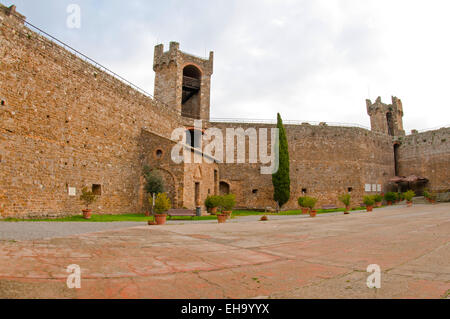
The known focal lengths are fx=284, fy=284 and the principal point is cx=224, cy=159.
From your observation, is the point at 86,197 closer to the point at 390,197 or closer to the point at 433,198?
the point at 390,197

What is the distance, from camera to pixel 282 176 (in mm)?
25094

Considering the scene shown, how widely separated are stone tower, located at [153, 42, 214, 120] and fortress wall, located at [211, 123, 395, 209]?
3.47 m

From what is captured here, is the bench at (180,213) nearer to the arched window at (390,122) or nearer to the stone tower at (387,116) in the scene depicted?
the stone tower at (387,116)

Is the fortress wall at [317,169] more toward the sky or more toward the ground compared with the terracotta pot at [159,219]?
more toward the sky

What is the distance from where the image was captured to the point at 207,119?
27125mm

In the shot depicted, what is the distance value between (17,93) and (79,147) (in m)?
3.52

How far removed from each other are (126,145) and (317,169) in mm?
18471

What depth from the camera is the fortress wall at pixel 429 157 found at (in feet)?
95.0

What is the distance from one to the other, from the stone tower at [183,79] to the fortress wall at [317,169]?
347 cm

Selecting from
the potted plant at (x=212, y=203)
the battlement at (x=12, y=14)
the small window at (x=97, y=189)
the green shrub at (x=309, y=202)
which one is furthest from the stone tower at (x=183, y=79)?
the battlement at (x=12, y=14)

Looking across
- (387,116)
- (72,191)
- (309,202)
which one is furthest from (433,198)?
(72,191)

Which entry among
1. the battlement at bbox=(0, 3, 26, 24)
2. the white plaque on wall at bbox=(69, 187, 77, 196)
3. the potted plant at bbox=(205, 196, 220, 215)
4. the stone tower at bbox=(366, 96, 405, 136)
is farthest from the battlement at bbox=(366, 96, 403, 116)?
the battlement at bbox=(0, 3, 26, 24)

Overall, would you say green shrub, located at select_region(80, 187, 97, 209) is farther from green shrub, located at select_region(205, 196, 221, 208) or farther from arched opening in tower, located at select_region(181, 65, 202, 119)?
arched opening in tower, located at select_region(181, 65, 202, 119)
